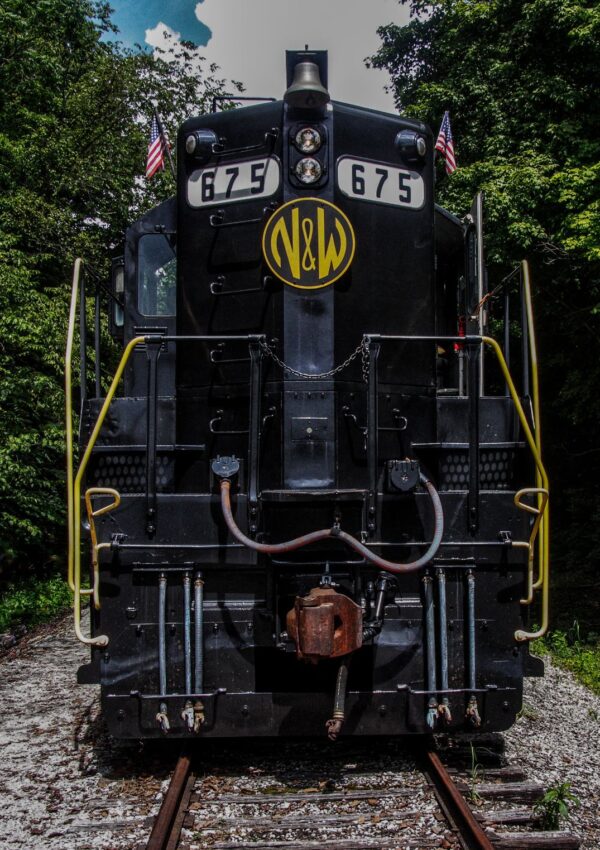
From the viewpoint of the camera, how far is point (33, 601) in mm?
10898

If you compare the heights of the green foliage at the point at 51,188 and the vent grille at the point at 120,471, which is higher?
the green foliage at the point at 51,188

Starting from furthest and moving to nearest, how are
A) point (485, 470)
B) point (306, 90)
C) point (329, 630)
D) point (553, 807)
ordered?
point (485, 470) < point (306, 90) < point (329, 630) < point (553, 807)

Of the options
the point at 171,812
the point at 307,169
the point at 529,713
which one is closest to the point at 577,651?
the point at 529,713

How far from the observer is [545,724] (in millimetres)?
5211

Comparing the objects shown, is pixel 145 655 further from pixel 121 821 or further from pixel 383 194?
pixel 383 194

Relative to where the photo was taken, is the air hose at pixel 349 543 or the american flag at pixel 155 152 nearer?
the air hose at pixel 349 543

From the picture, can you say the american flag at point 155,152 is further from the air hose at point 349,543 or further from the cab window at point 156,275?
the air hose at point 349,543

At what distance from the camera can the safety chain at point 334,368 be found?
416cm

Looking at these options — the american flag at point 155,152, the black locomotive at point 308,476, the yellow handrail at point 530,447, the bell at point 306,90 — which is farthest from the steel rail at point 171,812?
the american flag at point 155,152

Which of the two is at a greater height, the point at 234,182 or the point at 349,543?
the point at 234,182

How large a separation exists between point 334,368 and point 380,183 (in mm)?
1226

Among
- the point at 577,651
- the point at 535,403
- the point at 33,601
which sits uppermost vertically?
the point at 535,403

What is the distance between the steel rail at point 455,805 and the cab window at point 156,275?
3314 millimetres

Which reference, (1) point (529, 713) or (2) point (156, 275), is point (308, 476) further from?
(1) point (529, 713)
